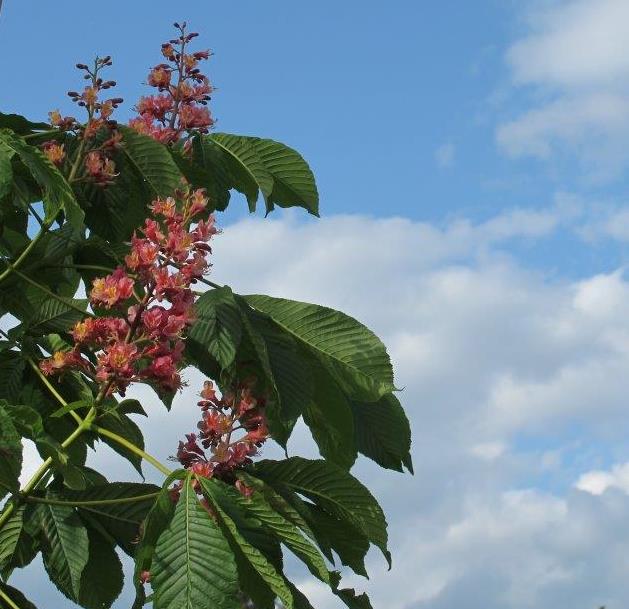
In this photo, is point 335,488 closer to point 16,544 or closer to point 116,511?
point 116,511

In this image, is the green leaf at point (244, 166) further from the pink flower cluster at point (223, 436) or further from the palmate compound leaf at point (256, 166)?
the pink flower cluster at point (223, 436)

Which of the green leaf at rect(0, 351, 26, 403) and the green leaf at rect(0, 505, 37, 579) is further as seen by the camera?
the green leaf at rect(0, 351, 26, 403)

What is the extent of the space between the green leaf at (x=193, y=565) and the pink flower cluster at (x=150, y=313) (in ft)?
1.22

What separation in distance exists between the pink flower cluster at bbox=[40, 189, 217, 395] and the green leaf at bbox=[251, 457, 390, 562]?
429 millimetres

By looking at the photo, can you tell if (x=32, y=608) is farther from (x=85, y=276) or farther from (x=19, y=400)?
(x=85, y=276)

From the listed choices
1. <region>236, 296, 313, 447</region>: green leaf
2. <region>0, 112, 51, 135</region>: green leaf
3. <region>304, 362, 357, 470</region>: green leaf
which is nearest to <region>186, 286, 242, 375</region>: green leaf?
<region>236, 296, 313, 447</region>: green leaf

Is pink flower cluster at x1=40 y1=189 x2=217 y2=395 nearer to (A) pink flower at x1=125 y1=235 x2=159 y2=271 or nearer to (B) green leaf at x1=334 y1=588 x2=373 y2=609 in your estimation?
(A) pink flower at x1=125 y1=235 x2=159 y2=271

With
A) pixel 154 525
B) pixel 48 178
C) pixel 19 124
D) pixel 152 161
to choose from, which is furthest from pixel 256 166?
pixel 154 525

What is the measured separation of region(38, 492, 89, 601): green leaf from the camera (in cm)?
343

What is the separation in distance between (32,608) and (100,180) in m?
1.41

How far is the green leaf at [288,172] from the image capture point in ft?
13.5

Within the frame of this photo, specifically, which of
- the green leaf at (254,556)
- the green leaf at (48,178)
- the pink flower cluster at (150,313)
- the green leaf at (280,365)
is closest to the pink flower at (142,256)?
the pink flower cluster at (150,313)

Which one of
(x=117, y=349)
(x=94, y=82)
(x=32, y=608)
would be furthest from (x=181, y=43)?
(x=32, y=608)

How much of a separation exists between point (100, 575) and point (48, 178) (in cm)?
130
